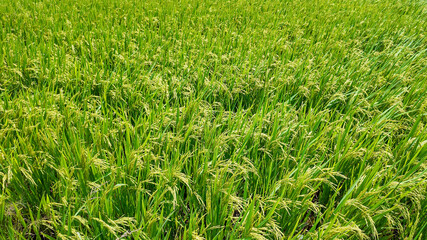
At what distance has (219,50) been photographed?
2.81 meters

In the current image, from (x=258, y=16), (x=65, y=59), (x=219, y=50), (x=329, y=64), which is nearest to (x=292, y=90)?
(x=329, y=64)

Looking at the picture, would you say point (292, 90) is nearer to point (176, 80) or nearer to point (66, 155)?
point (176, 80)

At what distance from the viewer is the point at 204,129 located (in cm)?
167

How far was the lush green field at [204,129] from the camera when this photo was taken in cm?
121

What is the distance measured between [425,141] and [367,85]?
94 centimetres

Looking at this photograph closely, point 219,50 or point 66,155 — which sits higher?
point 219,50

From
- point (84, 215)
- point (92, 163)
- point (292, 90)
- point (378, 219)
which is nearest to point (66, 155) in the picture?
point (92, 163)

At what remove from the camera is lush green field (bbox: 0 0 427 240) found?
1.21 m

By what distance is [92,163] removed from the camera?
128 centimetres

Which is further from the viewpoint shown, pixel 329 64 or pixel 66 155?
pixel 329 64

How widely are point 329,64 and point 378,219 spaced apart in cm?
172

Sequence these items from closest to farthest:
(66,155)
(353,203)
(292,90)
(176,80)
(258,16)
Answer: (353,203), (66,155), (176,80), (292,90), (258,16)

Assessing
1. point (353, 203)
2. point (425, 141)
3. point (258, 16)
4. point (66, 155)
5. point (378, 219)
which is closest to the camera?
point (353, 203)

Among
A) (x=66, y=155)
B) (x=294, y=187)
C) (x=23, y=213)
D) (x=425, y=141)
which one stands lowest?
(x=23, y=213)
